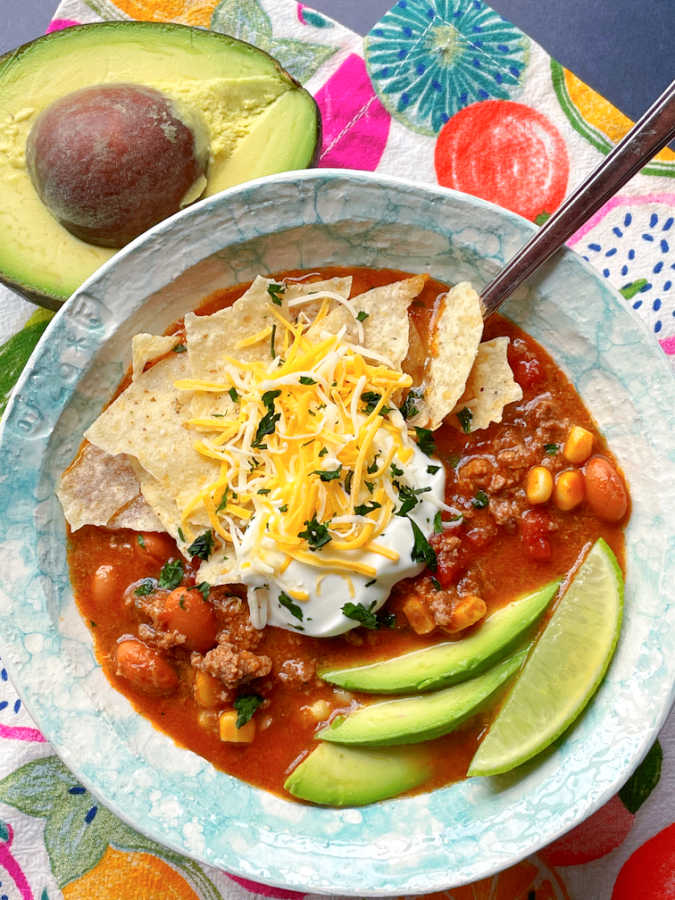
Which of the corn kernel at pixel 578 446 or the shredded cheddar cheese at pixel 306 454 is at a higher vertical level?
the corn kernel at pixel 578 446

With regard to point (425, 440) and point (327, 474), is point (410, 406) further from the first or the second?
point (327, 474)

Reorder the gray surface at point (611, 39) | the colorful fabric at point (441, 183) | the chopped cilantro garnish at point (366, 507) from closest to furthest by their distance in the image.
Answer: the chopped cilantro garnish at point (366, 507) < the colorful fabric at point (441, 183) < the gray surface at point (611, 39)

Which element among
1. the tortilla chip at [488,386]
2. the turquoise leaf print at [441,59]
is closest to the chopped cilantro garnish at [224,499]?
the tortilla chip at [488,386]

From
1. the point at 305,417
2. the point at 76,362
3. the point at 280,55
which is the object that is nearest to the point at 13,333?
the point at 76,362

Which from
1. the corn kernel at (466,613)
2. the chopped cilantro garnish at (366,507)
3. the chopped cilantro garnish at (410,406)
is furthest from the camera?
the chopped cilantro garnish at (410,406)

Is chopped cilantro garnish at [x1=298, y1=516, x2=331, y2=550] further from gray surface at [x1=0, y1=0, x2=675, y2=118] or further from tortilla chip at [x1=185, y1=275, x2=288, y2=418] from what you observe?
gray surface at [x1=0, y1=0, x2=675, y2=118]

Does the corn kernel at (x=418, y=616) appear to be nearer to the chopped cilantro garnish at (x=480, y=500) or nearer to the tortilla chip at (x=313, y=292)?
Answer: the chopped cilantro garnish at (x=480, y=500)
